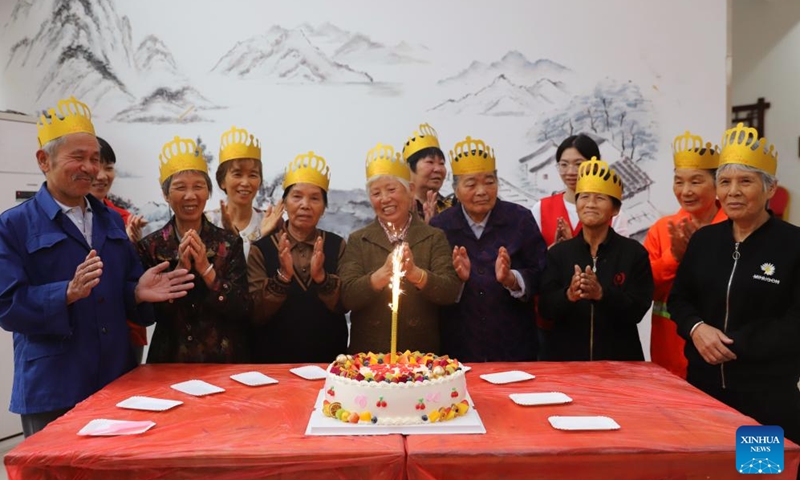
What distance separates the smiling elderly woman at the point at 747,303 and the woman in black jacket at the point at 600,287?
8.7 inches

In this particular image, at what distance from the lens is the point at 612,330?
9.31 ft

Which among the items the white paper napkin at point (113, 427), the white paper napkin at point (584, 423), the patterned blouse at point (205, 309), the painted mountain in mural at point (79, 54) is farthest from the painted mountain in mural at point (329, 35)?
the white paper napkin at point (584, 423)

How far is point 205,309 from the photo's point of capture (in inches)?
107

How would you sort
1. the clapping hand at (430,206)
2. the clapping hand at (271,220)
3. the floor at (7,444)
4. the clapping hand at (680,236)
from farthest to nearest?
the floor at (7,444) → the clapping hand at (430,206) → the clapping hand at (271,220) → the clapping hand at (680,236)

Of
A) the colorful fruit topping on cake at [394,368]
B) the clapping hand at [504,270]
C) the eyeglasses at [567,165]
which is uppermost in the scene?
the eyeglasses at [567,165]

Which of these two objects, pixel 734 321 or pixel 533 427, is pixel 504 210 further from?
pixel 533 427

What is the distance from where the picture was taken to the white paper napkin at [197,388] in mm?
2246

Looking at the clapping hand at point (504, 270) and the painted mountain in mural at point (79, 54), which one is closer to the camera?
the clapping hand at point (504, 270)

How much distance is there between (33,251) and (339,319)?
128 cm

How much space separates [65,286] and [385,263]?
122cm

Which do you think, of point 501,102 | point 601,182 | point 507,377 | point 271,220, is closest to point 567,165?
point 601,182

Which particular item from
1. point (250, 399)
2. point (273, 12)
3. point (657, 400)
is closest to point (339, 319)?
point (250, 399)

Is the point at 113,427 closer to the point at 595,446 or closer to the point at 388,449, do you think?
the point at 388,449

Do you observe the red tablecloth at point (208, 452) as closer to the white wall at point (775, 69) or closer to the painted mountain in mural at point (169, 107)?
the painted mountain in mural at point (169, 107)
